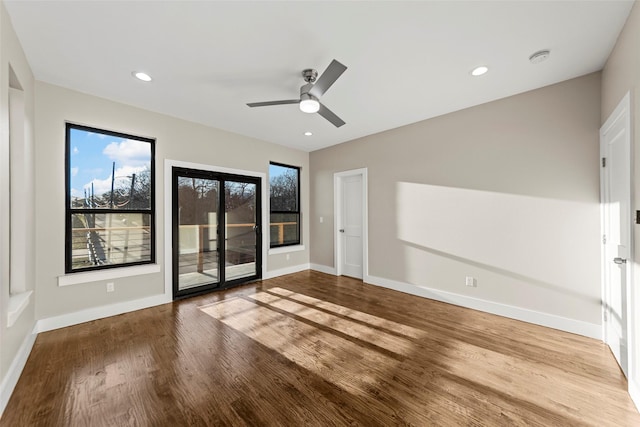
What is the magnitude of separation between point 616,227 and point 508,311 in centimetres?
142

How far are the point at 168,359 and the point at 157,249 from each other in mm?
1859

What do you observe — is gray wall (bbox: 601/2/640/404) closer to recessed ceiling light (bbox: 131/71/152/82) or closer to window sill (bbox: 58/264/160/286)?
recessed ceiling light (bbox: 131/71/152/82)

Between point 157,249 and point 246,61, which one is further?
point 157,249

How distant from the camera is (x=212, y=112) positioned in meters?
3.65

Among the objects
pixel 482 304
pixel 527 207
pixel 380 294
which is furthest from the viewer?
pixel 380 294

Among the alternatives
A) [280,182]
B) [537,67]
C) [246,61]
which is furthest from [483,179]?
[280,182]

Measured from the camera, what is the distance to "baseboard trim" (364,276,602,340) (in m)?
2.69

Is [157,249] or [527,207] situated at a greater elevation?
[527,207]

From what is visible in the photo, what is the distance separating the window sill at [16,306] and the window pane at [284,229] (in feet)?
11.2

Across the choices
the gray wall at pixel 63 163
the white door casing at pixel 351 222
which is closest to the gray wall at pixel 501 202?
the white door casing at pixel 351 222

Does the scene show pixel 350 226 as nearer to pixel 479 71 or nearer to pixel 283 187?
pixel 283 187

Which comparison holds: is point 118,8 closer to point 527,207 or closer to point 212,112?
point 212,112

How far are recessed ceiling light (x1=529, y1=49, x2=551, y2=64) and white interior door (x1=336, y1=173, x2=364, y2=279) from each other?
2.93m

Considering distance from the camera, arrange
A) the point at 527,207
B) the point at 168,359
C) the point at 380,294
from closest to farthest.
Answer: the point at 168,359 < the point at 527,207 < the point at 380,294
